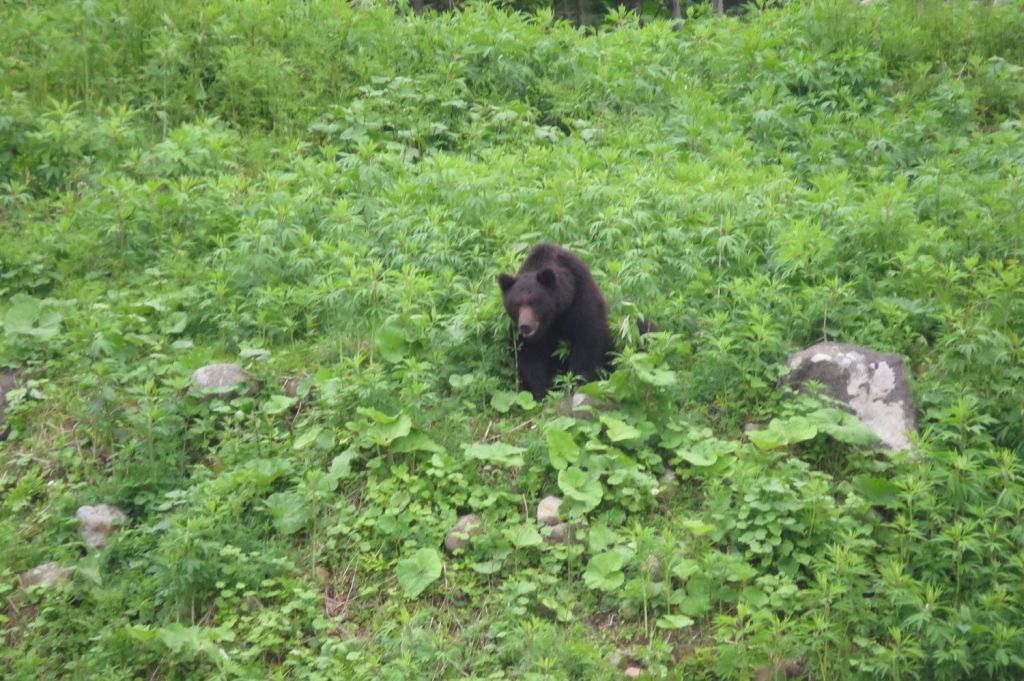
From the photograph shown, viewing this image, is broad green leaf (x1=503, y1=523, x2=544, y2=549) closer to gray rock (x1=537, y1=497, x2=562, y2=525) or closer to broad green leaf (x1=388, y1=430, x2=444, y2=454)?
gray rock (x1=537, y1=497, x2=562, y2=525)

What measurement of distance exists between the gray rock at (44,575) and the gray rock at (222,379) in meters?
1.52

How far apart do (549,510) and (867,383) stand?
2.28 metres

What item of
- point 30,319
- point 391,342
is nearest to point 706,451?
point 391,342

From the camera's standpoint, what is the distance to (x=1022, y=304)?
7.66 metres

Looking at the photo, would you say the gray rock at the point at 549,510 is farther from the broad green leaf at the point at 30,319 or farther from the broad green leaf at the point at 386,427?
the broad green leaf at the point at 30,319

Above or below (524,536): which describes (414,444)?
above

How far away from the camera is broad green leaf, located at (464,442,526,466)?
22.7 ft

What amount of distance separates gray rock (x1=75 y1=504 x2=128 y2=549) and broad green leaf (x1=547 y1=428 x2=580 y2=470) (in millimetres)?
2704

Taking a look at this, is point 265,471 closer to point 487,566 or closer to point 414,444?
point 414,444

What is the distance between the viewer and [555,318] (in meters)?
7.80

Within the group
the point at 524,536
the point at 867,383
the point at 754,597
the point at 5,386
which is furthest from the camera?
the point at 5,386

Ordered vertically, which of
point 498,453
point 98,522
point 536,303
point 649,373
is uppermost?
point 536,303

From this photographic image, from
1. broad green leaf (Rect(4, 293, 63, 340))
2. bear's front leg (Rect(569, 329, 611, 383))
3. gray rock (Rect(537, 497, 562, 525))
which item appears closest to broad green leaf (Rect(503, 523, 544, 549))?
gray rock (Rect(537, 497, 562, 525))

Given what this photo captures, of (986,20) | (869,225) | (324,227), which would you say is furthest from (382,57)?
(986,20)
